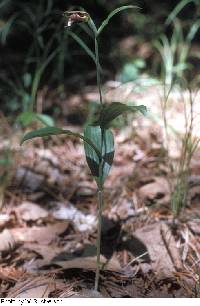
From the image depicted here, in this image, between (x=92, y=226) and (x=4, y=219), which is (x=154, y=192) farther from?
(x=4, y=219)

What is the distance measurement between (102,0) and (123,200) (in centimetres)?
188

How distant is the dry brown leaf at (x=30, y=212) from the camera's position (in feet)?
5.37

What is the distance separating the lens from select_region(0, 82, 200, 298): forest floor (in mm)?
1276

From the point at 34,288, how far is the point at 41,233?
0.32 m

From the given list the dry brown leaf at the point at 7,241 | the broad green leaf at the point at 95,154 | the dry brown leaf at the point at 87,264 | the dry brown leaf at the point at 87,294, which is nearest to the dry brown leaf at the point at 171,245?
the dry brown leaf at the point at 87,264

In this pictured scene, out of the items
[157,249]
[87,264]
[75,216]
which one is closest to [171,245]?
[157,249]

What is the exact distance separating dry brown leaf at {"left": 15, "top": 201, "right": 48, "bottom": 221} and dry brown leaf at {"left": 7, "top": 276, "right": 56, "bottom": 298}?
0.38 metres

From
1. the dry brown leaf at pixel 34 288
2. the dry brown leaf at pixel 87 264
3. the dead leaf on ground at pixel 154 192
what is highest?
the dead leaf on ground at pixel 154 192

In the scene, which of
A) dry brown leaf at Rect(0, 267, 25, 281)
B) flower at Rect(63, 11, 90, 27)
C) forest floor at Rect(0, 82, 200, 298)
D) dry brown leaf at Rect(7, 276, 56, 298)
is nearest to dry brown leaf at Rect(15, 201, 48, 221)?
forest floor at Rect(0, 82, 200, 298)

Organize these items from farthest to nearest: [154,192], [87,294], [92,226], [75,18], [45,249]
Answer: [154,192], [92,226], [45,249], [87,294], [75,18]

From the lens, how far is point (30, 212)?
166 cm

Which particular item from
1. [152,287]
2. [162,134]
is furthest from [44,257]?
[162,134]

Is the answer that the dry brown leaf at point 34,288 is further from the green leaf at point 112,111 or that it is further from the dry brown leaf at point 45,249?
the green leaf at point 112,111

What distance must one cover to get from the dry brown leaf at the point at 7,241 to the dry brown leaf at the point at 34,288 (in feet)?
0.62
